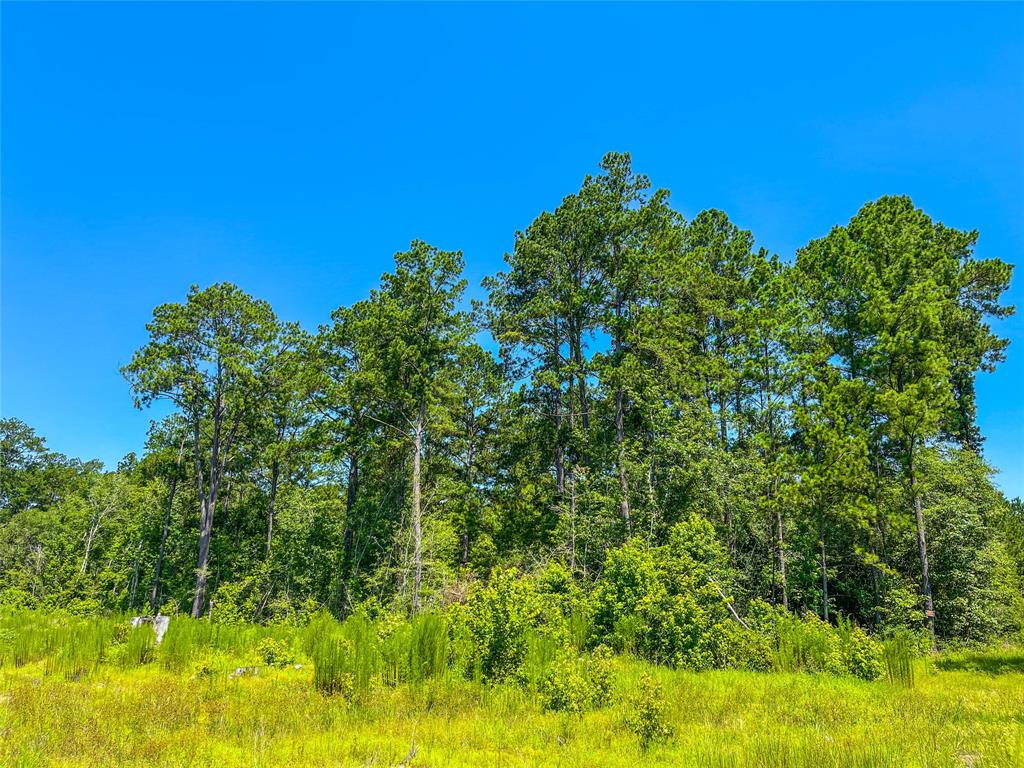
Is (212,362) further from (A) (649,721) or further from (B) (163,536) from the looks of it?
(A) (649,721)

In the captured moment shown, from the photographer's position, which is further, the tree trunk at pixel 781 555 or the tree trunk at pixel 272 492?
the tree trunk at pixel 272 492

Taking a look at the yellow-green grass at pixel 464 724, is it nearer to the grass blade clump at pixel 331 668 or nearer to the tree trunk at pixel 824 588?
the grass blade clump at pixel 331 668

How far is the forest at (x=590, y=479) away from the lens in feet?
39.3

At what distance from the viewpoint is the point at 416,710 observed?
7805 mm

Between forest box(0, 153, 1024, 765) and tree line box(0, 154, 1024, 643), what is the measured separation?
0.49ft

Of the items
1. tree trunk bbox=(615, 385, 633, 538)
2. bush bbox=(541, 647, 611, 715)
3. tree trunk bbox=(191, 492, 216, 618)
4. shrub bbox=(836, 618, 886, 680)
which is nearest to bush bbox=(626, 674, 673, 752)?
bush bbox=(541, 647, 611, 715)

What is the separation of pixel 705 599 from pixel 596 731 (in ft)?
27.1

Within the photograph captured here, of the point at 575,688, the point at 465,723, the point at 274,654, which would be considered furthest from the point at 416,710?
the point at 274,654

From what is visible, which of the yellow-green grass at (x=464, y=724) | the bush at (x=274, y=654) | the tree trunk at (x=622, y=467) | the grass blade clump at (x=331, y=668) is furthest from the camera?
the tree trunk at (x=622, y=467)

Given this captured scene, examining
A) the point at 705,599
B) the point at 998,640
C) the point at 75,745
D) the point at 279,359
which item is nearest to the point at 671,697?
the point at 705,599

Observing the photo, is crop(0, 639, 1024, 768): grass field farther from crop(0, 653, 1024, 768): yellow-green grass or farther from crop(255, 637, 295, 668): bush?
crop(255, 637, 295, 668): bush

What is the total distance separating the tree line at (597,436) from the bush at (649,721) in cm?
853

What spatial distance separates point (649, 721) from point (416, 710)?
11.5 ft

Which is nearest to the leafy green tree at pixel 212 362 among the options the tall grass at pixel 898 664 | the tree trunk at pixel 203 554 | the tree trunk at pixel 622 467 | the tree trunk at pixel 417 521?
the tree trunk at pixel 203 554
